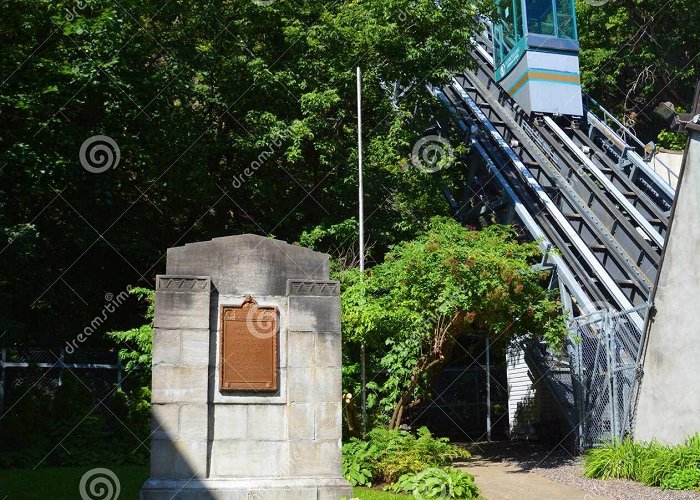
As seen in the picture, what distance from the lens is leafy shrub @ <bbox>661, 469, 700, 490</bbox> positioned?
12.4 meters

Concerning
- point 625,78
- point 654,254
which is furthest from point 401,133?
point 625,78

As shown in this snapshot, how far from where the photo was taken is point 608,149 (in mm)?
27844

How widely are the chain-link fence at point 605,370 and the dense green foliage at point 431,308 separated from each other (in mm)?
946

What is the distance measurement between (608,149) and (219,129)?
44.0 feet

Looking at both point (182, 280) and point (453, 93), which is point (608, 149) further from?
point (182, 280)

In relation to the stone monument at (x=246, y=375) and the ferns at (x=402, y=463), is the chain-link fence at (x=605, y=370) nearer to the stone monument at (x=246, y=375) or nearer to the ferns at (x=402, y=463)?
the ferns at (x=402, y=463)

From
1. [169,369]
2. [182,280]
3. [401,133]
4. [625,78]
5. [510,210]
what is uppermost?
[625,78]

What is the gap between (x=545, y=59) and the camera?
29250 millimetres

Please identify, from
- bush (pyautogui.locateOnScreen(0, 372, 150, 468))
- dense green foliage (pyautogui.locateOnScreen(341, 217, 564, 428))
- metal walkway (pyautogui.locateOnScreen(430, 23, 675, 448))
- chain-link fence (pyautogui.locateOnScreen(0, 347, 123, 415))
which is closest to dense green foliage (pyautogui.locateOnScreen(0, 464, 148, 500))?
bush (pyautogui.locateOnScreen(0, 372, 150, 468))

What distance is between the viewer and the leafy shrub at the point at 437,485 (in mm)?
11680

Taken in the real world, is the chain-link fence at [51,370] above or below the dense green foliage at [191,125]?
below

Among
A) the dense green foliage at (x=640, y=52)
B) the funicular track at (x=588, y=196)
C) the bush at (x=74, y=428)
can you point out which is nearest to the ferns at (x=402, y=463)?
the bush at (x=74, y=428)

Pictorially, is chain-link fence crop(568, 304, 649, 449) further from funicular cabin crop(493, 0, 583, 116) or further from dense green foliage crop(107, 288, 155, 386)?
funicular cabin crop(493, 0, 583, 116)

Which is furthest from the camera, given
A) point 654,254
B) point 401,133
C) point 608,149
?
point 608,149
